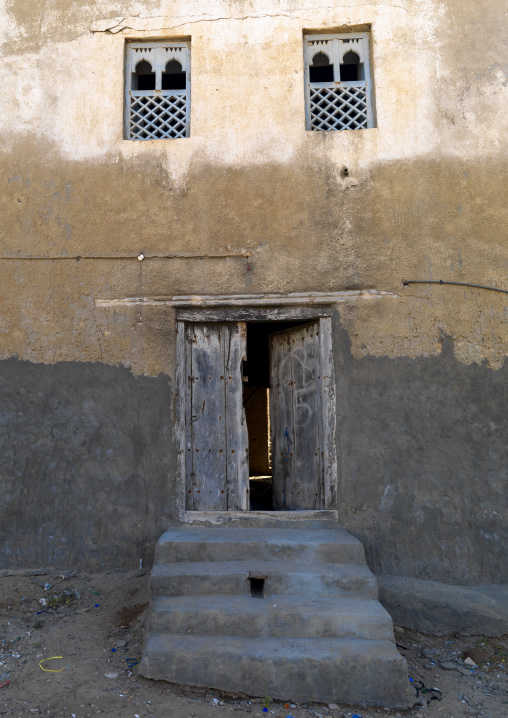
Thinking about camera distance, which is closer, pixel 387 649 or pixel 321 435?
pixel 387 649

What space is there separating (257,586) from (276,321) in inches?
93.6

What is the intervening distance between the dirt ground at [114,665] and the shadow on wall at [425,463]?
26.0 inches

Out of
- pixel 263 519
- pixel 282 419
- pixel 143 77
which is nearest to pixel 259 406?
pixel 282 419

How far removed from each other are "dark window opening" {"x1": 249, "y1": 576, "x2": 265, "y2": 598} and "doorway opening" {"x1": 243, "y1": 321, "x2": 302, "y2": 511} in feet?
5.46

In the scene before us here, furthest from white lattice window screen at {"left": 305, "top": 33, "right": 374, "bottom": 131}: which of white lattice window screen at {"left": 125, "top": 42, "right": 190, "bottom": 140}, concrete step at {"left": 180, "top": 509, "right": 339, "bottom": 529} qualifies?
concrete step at {"left": 180, "top": 509, "right": 339, "bottom": 529}

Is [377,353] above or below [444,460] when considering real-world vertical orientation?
above

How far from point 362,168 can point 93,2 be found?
127 inches

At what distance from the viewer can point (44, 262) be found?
18.1ft

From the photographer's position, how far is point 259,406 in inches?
474

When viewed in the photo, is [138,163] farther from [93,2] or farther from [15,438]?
[15,438]

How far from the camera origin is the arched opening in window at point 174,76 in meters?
5.92

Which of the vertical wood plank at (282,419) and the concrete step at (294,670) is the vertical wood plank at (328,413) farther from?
the concrete step at (294,670)

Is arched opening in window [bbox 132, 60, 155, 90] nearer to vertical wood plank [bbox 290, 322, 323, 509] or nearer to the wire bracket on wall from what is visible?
vertical wood plank [bbox 290, 322, 323, 509]

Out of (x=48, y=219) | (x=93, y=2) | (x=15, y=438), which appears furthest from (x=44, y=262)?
(x=93, y=2)
